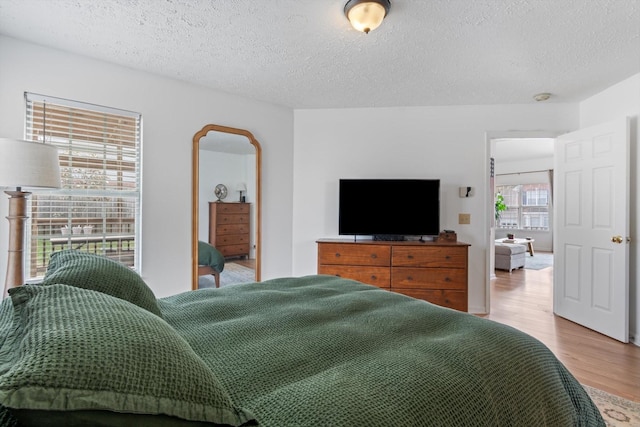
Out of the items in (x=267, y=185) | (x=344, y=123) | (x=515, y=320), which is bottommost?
(x=515, y=320)

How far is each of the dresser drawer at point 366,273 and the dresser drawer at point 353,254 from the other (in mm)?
52

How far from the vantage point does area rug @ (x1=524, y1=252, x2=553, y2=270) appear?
256 inches

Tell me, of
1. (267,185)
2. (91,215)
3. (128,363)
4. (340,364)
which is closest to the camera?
(128,363)

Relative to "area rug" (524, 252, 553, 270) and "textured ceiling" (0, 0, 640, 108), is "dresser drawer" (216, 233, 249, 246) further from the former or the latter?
"area rug" (524, 252, 553, 270)

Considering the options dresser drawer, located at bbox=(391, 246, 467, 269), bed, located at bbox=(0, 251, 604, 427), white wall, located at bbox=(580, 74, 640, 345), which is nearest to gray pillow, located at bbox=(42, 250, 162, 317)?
bed, located at bbox=(0, 251, 604, 427)

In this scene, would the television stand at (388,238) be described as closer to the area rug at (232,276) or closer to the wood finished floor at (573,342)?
the wood finished floor at (573,342)

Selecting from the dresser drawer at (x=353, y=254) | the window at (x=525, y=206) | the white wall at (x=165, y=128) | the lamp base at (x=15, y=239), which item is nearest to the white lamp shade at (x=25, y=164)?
the lamp base at (x=15, y=239)

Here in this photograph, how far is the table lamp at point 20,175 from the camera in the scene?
178 cm

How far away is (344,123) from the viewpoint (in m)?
3.92

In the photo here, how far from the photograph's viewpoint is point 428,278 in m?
3.31

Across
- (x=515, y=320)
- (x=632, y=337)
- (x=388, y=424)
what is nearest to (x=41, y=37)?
(x=388, y=424)

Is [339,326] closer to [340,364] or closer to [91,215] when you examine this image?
[340,364]

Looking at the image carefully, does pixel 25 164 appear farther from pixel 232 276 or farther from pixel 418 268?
pixel 418 268

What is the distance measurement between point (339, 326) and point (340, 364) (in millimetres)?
268
